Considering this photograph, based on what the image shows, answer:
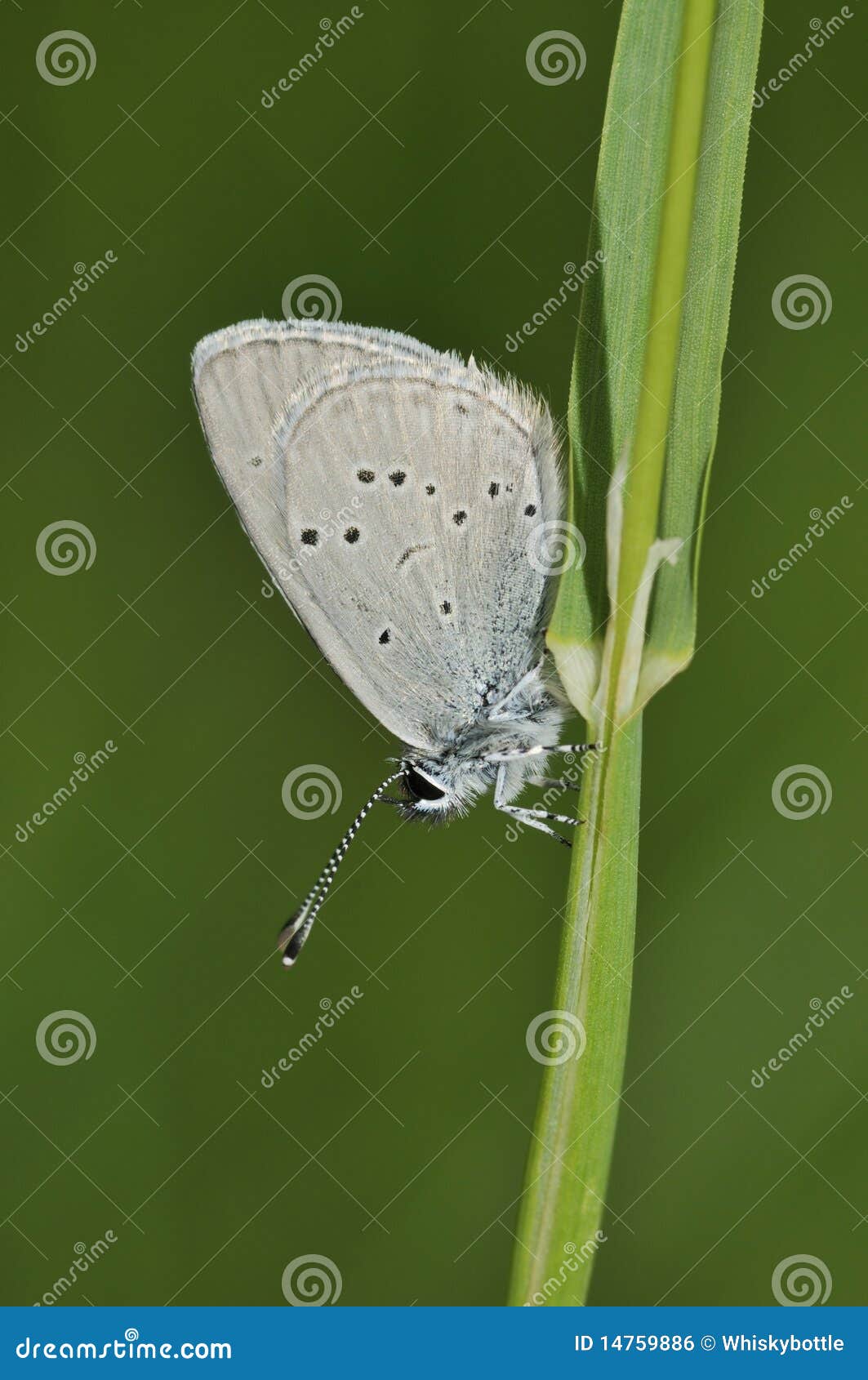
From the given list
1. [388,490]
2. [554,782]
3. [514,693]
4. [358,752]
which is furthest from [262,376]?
[358,752]

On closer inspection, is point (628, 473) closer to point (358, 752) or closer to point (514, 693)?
point (514, 693)

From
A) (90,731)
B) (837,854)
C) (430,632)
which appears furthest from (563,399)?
(90,731)

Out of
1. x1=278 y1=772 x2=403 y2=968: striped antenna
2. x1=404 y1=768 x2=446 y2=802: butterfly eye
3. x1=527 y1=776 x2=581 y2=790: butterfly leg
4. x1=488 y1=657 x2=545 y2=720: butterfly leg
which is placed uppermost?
x1=488 y1=657 x2=545 y2=720: butterfly leg

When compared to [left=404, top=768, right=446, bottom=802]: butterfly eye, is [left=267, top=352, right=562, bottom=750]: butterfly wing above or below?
above

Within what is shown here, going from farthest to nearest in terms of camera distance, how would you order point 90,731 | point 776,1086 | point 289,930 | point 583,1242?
point 90,731 < point 776,1086 < point 289,930 < point 583,1242

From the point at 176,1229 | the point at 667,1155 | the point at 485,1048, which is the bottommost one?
the point at 176,1229

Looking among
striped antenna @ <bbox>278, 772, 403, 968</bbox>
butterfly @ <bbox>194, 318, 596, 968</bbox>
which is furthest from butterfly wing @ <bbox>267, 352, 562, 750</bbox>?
striped antenna @ <bbox>278, 772, 403, 968</bbox>

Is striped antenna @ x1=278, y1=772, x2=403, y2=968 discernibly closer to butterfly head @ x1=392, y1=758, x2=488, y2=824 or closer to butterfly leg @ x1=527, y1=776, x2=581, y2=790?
butterfly head @ x1=392, y1=758, x2=488, y2=824

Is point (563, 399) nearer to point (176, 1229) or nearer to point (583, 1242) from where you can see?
point (583, 1242)
